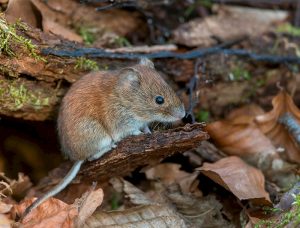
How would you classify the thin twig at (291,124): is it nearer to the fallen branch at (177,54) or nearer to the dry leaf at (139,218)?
the fallen branch at (177,54)

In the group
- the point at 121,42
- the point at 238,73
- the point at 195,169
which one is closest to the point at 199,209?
the point at 195,169

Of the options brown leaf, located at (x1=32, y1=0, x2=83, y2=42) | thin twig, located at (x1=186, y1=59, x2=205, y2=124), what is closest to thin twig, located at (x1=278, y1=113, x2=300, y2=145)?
thin twig, located at (x1=186, y1=59, x2=205, y2=124)

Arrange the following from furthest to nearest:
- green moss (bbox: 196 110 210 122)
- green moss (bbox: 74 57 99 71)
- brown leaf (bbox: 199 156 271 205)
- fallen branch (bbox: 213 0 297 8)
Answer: fallen branch (bbox: 213 0 297 8) < green moss (bbox: 196 110 210 122) < green moss (bbox: 74 57 99 71) < brown leaf (bbox: 199 156 271 205)

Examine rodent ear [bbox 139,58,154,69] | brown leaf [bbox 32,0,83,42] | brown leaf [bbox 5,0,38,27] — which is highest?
brown leaf [bbox 5,0,38,27]

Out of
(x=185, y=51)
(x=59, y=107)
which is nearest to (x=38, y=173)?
(x=59, y=107)

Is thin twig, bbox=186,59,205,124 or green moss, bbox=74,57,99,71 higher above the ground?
green moss, bbox=74,57,99,71

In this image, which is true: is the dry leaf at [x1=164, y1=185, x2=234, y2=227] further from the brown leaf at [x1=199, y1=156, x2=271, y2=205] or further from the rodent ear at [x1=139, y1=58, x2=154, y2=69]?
the rodent ear at [x1=139, y1=58, x2=154, y2=69]
